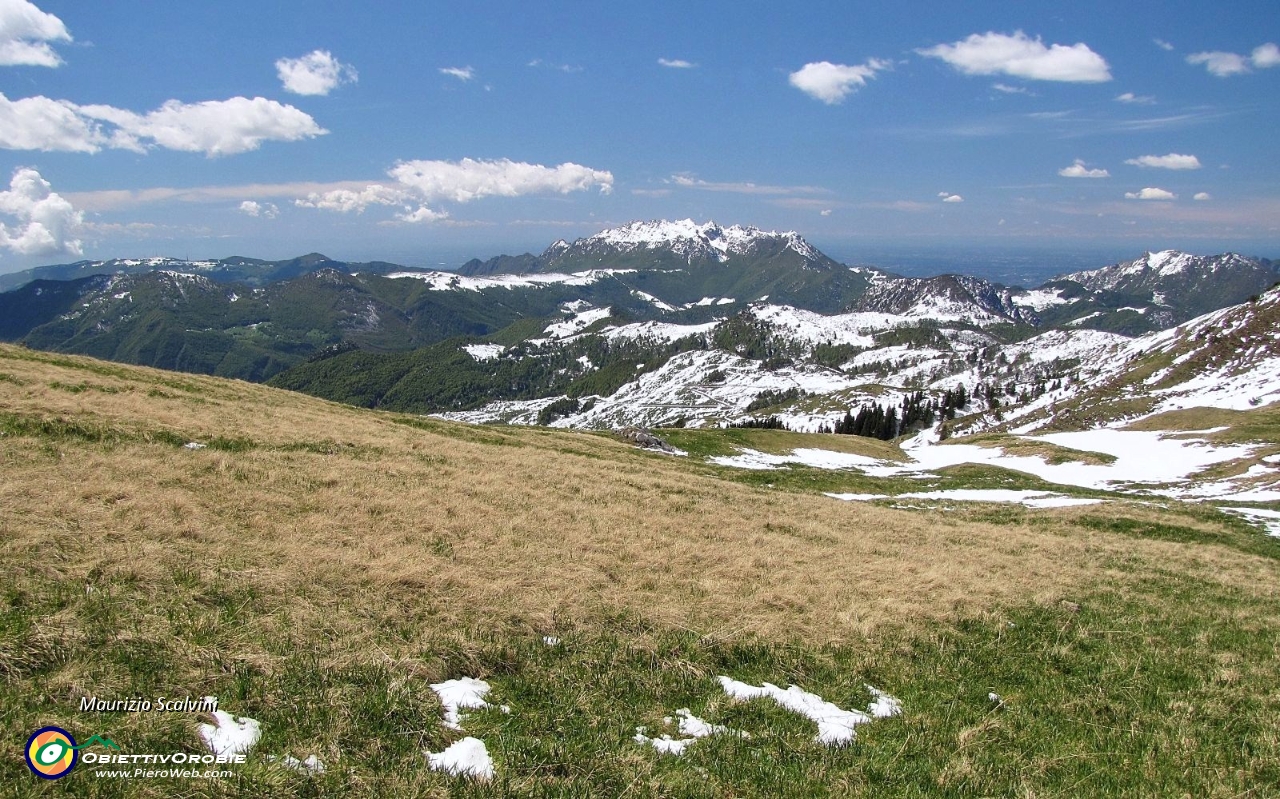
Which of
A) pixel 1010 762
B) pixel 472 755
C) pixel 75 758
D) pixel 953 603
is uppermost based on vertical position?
pixel 75 758

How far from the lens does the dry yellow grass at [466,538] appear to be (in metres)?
11.1

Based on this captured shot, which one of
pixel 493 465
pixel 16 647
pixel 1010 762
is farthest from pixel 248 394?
pixel 1010 762

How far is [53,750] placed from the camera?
231 inches

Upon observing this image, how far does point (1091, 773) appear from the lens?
26.1 ft

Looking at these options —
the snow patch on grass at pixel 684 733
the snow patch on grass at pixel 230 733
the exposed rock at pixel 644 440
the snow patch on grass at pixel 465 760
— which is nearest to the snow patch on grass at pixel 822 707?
the snow patch on grass at pixel 684 733

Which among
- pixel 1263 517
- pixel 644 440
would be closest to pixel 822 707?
pixel 1263 517

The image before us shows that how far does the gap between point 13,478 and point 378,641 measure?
11.9m

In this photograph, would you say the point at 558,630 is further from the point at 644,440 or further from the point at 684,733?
the point at 644,440

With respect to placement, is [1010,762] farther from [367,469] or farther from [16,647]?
[367,469]

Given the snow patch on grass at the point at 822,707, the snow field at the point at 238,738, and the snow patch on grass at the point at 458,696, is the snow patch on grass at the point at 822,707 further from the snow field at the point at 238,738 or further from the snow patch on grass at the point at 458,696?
Answer: the snow field at the point at 238,738

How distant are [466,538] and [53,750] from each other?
9675 mm

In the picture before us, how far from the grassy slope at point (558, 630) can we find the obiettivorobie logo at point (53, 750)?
152 mm

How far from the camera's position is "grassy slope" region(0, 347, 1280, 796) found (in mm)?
7055

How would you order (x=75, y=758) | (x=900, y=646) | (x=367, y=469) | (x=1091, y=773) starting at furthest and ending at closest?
1. (x=367, y=469)
2. (x=900, y=646)
3. (x=1091, y=773)
4. (x=75, y=758)
